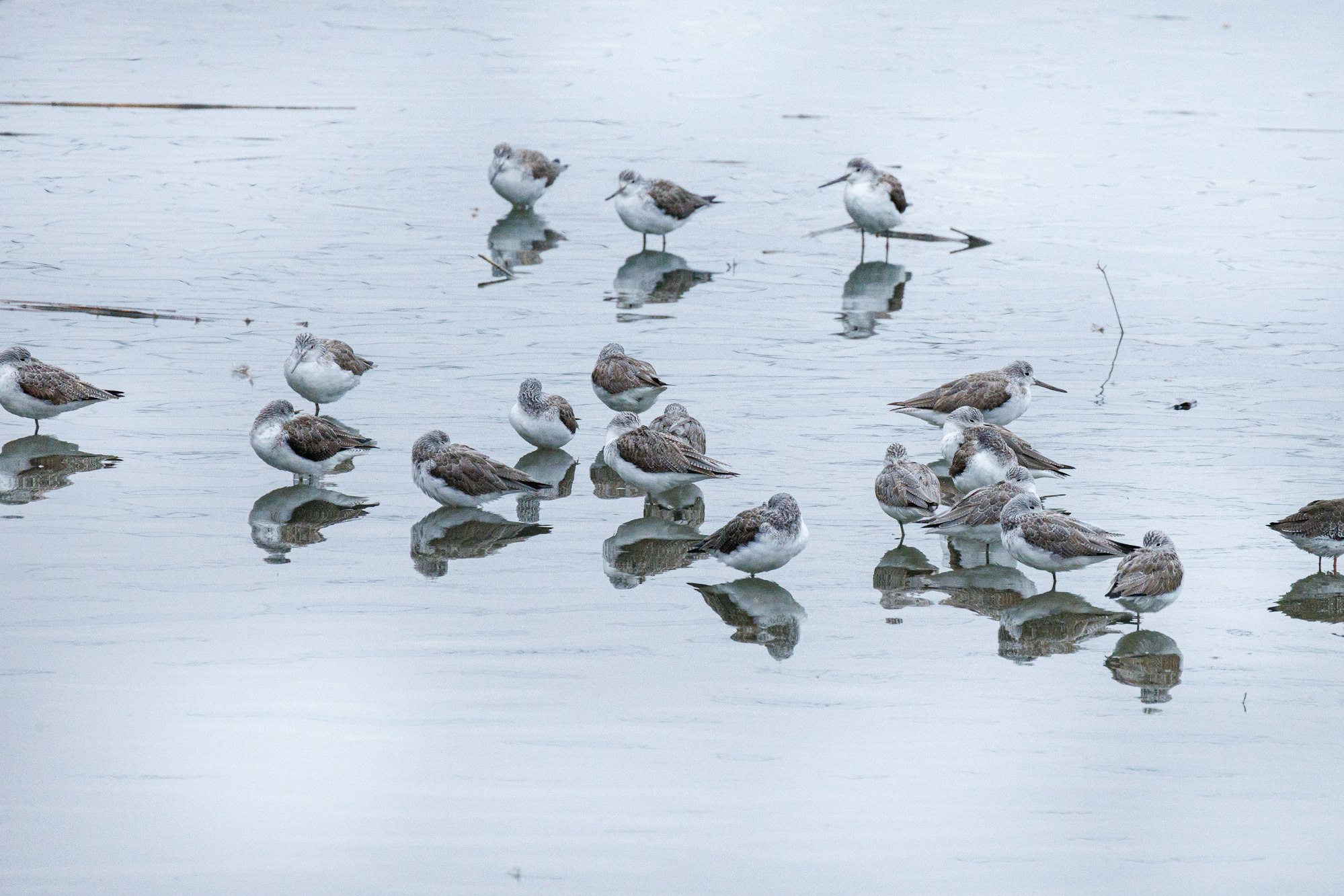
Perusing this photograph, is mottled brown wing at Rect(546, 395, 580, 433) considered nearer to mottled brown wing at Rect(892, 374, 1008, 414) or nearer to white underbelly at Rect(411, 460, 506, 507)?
white underbelly at Rect(411, 460, 506, 507)

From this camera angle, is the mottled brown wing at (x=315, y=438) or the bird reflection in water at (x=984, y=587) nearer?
the bird reflection in water at (x=984, y=587)

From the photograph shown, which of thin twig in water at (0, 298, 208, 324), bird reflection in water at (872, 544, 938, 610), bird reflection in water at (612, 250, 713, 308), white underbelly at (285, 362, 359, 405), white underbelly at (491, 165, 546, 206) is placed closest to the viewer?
bird reflection in water at (872, 544, 938, 610)

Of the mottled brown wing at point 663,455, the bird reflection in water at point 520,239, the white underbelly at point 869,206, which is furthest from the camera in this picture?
the white underbelly at point 869,206

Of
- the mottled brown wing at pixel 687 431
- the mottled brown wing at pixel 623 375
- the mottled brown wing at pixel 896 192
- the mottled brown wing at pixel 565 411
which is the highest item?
the mottled brown wing at pixel 896 192

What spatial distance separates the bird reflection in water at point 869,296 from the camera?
16016 mm

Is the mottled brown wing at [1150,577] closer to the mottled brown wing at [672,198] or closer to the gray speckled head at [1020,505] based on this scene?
the gray speckled head at [1020,505]

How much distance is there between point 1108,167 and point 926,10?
15.6 meters

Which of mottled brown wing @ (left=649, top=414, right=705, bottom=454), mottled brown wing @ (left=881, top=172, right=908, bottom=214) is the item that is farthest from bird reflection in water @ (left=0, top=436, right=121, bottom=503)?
mottled brown wing @ (left=881, top=172, right=908, bottom=214)

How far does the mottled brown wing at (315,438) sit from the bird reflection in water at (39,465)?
1.57m

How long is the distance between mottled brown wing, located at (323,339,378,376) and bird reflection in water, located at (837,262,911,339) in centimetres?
483

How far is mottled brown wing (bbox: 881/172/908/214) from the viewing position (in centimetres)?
1895

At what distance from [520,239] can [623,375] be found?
273 inches

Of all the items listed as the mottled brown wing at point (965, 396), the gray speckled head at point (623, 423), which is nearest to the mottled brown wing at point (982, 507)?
the mottled brown wing at point (965, 396)

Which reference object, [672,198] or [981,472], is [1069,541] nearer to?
[981,472]
